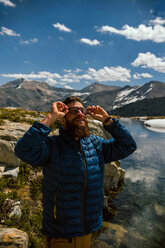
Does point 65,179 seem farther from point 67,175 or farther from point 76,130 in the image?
point 76,130

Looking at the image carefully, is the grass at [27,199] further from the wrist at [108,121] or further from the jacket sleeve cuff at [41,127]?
the wrist at [108,121]

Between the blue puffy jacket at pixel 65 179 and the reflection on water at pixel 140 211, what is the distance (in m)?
4.66

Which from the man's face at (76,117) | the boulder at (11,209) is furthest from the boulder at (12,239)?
the man's face at (76,117)

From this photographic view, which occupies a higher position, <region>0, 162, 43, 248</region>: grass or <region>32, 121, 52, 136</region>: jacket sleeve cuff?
<region>32, 121, 52, 136</region>: jacket sleeve cuff

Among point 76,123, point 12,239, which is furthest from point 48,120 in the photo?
point 12,239

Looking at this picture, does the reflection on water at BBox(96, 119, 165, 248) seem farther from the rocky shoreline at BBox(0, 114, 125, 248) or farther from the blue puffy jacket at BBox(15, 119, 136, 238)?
the blue puffy jacket at BBox(15, 119, 136, 238)

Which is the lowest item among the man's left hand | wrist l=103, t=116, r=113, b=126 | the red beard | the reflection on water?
the reflection on water

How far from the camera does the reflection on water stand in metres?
6.56

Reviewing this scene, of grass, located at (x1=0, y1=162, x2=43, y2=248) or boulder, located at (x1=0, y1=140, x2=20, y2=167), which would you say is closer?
grass, located at (x1=0, y1=162, x2=43, y2=248)

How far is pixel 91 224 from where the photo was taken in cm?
269

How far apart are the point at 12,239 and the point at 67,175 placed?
2.64 metres

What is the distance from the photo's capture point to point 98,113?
3080 mm

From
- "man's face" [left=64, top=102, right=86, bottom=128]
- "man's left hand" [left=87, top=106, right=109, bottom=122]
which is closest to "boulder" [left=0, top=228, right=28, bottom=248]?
"man's face" [left=64, top=102, right=86, bottom=128]

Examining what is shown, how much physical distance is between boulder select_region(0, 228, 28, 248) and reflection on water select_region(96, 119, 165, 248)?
3530 millimetres
